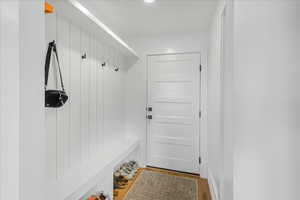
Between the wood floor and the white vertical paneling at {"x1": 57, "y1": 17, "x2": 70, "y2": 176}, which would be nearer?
the white vertical paneling at {"x1": 57, "y1": 17, "x2": 70, "y2": 176}

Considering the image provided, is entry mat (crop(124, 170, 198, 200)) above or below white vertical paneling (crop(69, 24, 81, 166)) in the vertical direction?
below

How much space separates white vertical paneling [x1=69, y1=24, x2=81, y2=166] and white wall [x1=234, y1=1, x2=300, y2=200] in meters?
1.61

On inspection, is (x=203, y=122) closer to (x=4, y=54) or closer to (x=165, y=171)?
(x=165, y=171)

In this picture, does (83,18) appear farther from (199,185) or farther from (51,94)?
(199,185)

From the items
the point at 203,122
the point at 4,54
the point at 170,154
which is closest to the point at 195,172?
the point at 170,154

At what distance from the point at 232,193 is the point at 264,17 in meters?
0.76

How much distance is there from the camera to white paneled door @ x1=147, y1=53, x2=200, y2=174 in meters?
2.81

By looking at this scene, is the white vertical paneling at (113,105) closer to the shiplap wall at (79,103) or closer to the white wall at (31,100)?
the shiplap wall at (79,103)

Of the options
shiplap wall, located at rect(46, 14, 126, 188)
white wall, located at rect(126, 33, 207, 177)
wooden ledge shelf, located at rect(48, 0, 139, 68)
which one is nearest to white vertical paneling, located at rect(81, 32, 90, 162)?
shiplap wall, located at rect(46, 14, 126, 188)

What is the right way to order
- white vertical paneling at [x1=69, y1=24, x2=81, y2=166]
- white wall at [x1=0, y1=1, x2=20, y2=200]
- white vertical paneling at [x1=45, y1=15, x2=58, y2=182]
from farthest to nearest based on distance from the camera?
white vertical paneling at [x1=69, y1=24, x2=81, y2=166] → white vertical paneling at [x1=45, y1=15, x2=58, y2=182] → white wall at [x1=0, y1=1, x2=20, y2=200]

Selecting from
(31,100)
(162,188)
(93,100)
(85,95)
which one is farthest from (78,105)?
(162,188)

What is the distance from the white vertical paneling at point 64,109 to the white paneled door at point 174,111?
1.62 m

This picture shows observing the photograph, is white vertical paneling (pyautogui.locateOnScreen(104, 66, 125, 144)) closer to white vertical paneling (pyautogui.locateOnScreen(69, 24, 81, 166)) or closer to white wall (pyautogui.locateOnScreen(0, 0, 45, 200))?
white vertical paneling (pyautogui.locateOnScreen(69, 24, 81, 166))

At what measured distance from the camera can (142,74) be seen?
3.06 metres
